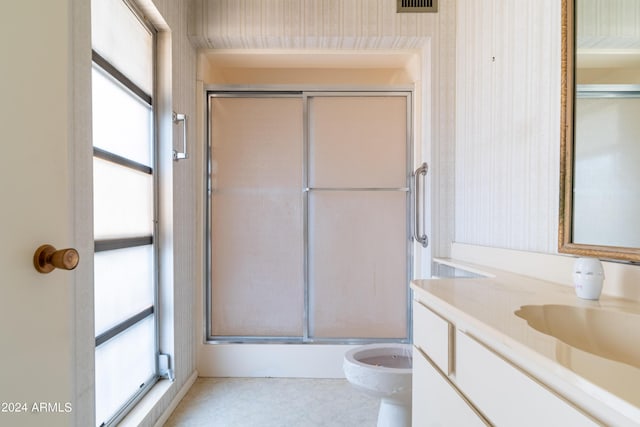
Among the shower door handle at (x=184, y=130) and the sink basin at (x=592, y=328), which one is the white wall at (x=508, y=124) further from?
the shower door handle at (x=184, y=130)

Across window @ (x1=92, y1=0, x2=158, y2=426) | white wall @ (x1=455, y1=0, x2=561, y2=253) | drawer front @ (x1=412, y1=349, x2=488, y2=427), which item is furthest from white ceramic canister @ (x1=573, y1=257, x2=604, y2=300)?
window @ (x1=92, y1=0, x2=158, y2=426)

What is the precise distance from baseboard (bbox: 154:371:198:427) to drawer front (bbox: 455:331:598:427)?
1580mm

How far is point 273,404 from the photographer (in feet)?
6.28

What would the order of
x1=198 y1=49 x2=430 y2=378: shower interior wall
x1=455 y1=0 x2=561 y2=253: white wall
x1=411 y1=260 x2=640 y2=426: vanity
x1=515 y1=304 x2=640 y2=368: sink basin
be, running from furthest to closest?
x1=198 y1=49 x2=430 y2=378: shower interior wall, x1=455 y1=0 x2=561 y2=253: white wall, x1=515 y1=304 x2=640 y2=368: sink basin, x1=411 y1=260 x2=640 y2=426: vanity

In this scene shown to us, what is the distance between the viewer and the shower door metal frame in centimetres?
231

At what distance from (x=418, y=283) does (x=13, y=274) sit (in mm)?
1005

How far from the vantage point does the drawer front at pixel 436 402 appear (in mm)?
727

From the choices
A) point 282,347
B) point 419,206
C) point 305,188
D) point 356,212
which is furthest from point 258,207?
point 419,206

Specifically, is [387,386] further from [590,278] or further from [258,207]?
[258,207]

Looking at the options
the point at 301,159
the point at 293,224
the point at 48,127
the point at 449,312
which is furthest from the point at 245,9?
the point at 449,312

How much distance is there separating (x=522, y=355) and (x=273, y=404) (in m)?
1.73

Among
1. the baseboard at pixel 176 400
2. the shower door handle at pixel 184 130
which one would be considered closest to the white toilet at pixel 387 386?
the baseboard at pixel 176 400

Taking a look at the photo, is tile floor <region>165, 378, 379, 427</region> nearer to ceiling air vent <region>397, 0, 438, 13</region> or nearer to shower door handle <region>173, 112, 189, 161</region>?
shower door handle <region>173, 112, 189, 161</region>

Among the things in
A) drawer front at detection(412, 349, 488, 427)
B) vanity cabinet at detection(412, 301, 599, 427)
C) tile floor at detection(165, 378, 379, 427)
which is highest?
vanity cabinet at detection(412, 301, 599, 427)
